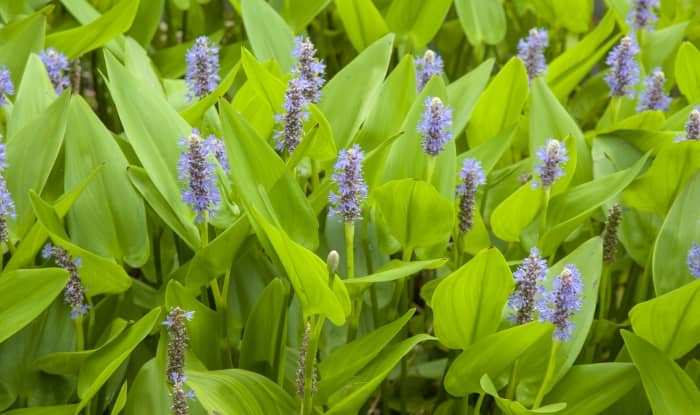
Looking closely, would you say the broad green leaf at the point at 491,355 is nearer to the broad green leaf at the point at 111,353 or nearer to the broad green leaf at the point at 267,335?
the broad green leaf at the point at 267,335

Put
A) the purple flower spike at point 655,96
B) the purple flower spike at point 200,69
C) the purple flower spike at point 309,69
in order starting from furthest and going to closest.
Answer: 1. the purple flower spike at point 655,96
2. the purple flower spike at point 200,69
3. the purple flower spike at point 309,69

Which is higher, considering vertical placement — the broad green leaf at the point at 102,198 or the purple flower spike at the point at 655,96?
the purple flower spike at the point at 655,96

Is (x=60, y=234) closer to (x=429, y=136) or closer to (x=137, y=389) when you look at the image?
(x=137, y=389)

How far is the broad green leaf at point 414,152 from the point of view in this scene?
164 centimetres

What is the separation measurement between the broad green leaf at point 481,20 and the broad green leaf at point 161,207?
3.17 feet

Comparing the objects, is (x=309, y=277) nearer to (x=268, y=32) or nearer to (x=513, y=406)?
(x=513, y=406)

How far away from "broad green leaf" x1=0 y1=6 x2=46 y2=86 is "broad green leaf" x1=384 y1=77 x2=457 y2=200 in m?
0.68

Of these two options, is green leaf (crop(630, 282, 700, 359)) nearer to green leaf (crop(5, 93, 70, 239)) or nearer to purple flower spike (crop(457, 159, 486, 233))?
purple flower spike (crop(457, 159, 486, 233))

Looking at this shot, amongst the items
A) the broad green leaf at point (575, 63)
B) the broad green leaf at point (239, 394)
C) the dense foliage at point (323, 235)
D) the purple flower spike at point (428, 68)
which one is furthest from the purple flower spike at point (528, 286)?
the broad green leaf at point (575, 63)

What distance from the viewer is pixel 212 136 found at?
1584 millimetres

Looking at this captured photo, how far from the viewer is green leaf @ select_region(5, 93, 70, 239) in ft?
5.16

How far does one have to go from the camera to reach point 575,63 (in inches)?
84.7

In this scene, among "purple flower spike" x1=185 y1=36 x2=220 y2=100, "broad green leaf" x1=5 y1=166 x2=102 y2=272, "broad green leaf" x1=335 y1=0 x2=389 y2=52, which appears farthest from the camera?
"broad green leaf" x1=335 y1=0 x2=389 y2=52

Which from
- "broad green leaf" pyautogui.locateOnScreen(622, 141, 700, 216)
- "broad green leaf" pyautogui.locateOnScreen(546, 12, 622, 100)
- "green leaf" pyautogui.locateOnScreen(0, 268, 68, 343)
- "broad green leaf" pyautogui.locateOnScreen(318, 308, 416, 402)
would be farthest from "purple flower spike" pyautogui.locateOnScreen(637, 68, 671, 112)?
"green leaf" pyautogui.locateOnScreen(0, 268, 68, 343)
